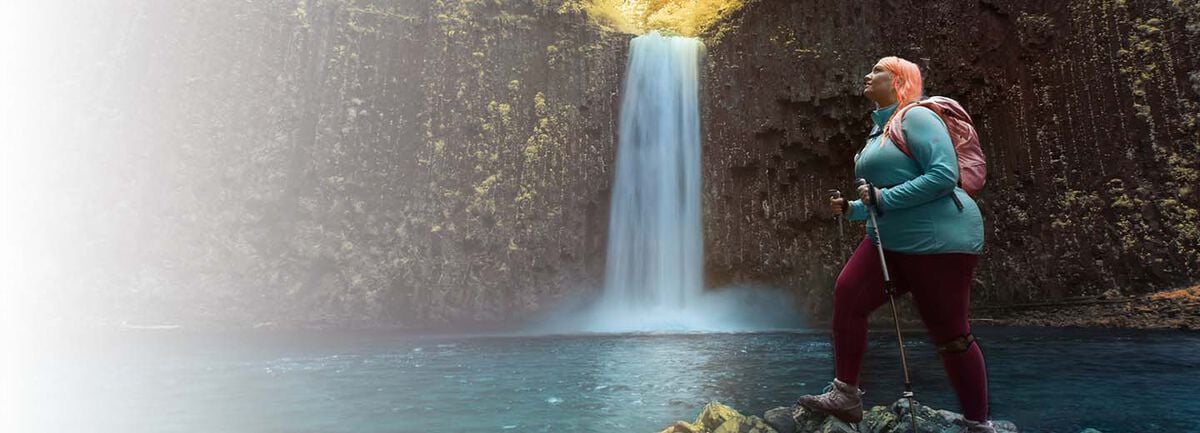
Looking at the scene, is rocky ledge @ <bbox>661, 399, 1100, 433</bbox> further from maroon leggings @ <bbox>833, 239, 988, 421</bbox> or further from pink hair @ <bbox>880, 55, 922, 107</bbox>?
pink hair @ <bbox>880, 55, 922, 107</bbox>

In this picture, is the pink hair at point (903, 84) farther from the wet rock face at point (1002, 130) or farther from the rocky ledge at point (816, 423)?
the wet rock face at point (1002, 130)

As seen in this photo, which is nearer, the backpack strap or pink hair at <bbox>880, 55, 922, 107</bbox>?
the backpack strap

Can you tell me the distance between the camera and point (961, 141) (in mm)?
2705

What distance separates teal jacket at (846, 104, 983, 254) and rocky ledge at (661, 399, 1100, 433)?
109cm

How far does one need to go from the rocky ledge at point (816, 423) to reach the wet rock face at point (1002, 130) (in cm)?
1153

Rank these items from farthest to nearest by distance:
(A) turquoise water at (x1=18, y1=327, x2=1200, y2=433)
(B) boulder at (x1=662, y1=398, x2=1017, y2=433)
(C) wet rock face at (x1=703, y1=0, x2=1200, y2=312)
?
(C) wet rock face at (x1=703, y1=0, x2=1200, y2=312)
(A) turquoise water at (x1=18, y1=327, x2=1200, y2=433)
(B) boulder at (x1=662, y1=398, x2=1017, y2=433)

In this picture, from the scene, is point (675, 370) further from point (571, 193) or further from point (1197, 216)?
point (1197, 216)

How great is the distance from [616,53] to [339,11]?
7.19 m

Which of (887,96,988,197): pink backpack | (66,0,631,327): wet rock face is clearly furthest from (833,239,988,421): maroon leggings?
(66,0,631,327): wet rock face

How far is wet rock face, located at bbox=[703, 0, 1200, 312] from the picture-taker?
12.1 m

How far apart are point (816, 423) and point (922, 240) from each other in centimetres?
122

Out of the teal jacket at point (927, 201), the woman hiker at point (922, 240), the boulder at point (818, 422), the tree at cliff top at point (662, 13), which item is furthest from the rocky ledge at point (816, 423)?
the tree at cliff top at point (662, 13)

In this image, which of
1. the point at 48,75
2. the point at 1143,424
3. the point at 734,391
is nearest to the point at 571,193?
the point at 734,391

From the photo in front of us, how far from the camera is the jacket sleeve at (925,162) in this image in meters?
2.52
